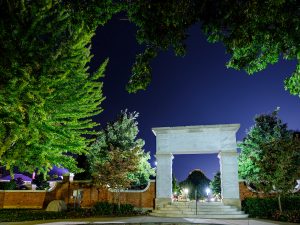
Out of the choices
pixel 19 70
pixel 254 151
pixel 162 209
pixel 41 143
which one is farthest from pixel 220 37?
pixel 254 151

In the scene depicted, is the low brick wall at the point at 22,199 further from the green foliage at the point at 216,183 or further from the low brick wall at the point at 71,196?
the green foliage at the point at 216,183

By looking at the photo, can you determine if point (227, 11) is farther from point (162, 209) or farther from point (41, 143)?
point (162, 209)

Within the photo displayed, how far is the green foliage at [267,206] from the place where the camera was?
17675mm

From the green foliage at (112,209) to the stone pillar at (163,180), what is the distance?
6.81ft

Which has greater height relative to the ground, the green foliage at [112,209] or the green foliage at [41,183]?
the green foliage at [41,183]

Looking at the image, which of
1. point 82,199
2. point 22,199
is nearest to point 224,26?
point 82,199

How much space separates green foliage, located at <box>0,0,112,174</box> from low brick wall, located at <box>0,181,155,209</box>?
11183 mm

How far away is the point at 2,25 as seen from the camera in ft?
30.3

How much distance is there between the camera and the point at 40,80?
9617mm

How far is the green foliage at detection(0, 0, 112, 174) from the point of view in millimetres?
9227

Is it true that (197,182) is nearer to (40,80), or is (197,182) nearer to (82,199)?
(82,199)

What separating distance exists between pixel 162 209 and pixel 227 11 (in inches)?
602

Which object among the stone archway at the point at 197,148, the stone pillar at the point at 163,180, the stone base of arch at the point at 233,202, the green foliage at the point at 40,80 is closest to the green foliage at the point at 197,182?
the stone pillar at the point at 163,180

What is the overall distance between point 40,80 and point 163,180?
45.4ft
